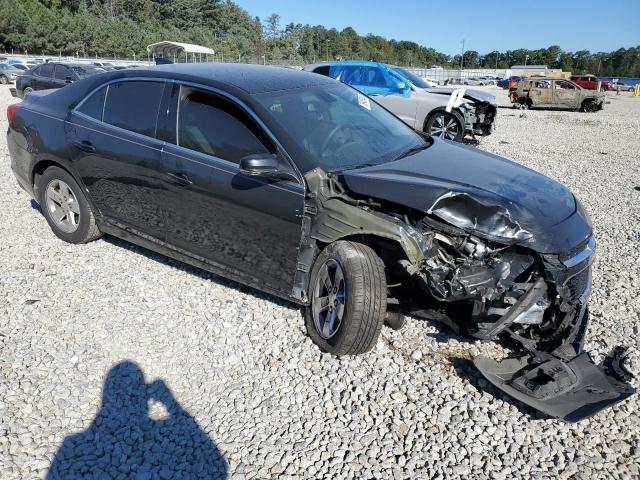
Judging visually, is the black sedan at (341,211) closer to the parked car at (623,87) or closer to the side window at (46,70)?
the side window at (46,70)

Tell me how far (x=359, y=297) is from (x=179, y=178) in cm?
163

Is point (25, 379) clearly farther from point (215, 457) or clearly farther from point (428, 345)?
point (428, 345)

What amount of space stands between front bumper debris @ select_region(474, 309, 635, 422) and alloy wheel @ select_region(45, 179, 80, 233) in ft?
12.3

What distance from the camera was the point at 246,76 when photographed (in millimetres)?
3996

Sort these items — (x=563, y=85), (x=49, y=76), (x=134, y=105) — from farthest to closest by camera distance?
1. (x=563, y=85)
2. (x=49, y=76)
3. (x=134, y=105)

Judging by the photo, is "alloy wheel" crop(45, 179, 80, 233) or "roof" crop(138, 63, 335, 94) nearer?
"roof" crop(138, 63, 335, 94)

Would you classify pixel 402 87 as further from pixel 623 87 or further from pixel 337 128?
pixel 623 87

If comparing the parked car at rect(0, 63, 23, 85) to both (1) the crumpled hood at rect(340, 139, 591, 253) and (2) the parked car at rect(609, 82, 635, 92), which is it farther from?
(2) the parked car at rect(609, 82, 635, 92)

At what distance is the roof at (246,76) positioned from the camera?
3785 millimetres

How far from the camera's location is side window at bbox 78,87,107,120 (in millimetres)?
4363

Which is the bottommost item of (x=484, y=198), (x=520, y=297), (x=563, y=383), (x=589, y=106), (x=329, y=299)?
(x=563, y=383)

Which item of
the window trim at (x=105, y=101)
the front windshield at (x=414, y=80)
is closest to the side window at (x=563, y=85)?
the front windshield at (x=414, y=80)

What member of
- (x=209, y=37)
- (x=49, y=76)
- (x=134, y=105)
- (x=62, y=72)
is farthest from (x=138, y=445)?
(x=209, y=37)

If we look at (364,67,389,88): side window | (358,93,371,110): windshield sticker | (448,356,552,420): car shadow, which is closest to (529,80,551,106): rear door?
(364,67,389,88): side window
